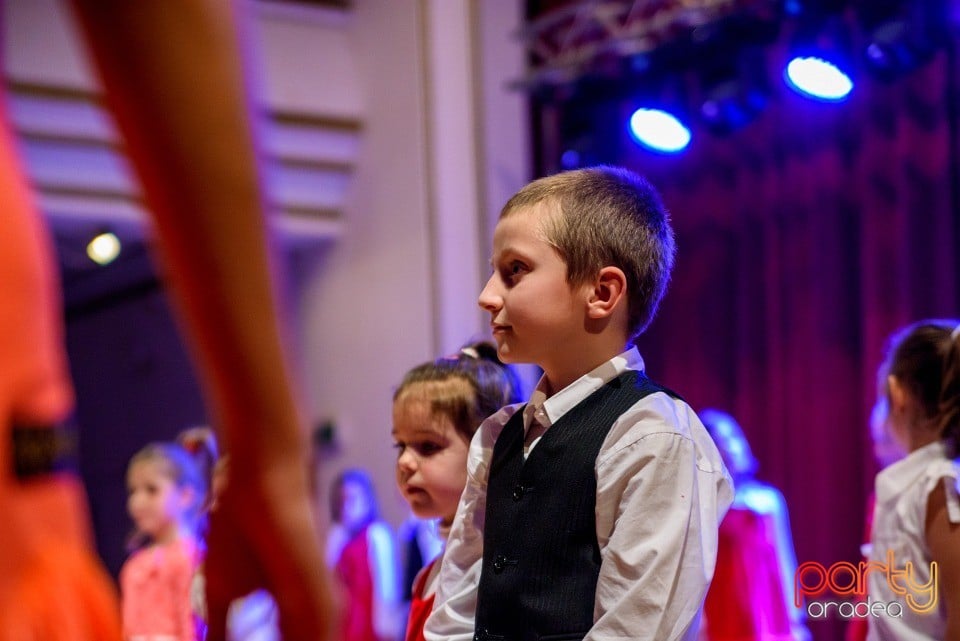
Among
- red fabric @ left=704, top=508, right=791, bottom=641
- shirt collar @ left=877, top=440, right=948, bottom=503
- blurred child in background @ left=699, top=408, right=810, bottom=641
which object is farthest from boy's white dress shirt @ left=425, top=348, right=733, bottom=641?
red fabric @ left=704, top=508, right=791, bottom=641

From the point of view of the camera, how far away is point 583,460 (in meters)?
1.66

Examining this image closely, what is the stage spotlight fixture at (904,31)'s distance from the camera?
205 inches

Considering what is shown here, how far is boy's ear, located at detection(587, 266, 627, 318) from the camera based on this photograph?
1775 millimetres

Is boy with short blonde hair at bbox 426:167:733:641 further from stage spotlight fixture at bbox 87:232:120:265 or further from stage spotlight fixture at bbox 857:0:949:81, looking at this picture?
stage spotlight fixture at bbox 87:232:120:265

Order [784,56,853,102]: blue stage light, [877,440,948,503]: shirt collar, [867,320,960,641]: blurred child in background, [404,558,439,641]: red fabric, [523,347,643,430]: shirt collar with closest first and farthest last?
1. [523,347,643,430]: shirt collar
2. [404,558,439,641]: red fabric
3. [867,320,960,641]: blurred child in background
4. [877,440,948,503]: shirt collar
5. [784,56,853,102]: blue stage light

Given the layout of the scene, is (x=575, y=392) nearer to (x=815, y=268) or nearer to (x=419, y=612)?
(x=419, y=612)

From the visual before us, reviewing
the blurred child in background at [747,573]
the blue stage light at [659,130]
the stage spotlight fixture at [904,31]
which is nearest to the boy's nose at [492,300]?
the blurred child in background at [747,573]

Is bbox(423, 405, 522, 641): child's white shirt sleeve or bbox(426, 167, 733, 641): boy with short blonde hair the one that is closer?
bbox(426, 167, 733, 641): boy with short blonde hair

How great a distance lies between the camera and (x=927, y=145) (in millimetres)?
6004

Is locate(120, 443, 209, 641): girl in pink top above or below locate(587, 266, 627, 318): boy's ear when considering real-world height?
below

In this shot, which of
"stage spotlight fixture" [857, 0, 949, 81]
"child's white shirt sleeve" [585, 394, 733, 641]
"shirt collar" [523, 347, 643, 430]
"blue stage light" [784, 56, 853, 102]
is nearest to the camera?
"child's white shirt sleeve" [585, 394, 733, 641]

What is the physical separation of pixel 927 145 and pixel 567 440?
5.01 metres

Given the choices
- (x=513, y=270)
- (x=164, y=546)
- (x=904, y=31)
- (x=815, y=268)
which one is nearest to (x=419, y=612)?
(x=513, y=270)

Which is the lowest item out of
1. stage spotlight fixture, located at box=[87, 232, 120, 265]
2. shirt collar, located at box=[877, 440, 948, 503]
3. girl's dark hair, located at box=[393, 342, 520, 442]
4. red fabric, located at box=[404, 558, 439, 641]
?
red fabric, located at box=[404, 558, 439, 641]
